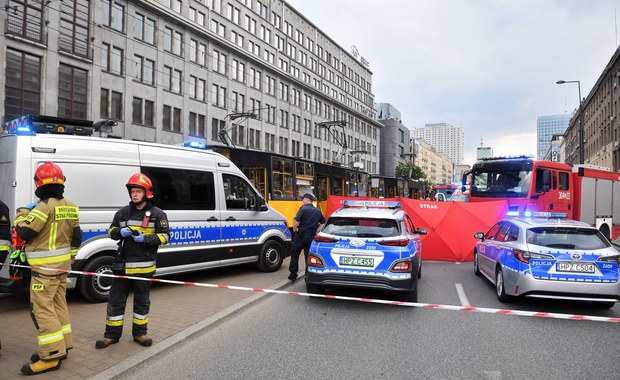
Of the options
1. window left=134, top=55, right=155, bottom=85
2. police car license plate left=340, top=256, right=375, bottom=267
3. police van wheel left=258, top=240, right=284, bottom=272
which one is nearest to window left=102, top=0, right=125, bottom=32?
window left=134, top=55, right=155, bottom=85

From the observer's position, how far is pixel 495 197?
14.0 m

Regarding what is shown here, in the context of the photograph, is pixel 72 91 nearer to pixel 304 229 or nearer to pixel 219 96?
pixel 219 96

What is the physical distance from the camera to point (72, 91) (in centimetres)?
2819

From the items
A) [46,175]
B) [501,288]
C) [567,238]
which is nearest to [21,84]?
[46,175]

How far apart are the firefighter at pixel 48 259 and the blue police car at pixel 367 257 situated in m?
3.49

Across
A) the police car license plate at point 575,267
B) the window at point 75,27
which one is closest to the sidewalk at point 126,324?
the police car license plate at point 575,267

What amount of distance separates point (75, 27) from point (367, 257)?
3002 cm

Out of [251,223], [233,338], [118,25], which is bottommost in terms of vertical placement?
[233,338]

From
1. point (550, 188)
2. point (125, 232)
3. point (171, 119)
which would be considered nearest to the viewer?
point (125, 232)

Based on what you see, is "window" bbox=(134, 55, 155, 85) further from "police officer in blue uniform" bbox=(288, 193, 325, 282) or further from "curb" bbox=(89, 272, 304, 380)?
"curb" bbox=(89, 272, 304, 380)

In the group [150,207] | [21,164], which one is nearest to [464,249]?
[150,207]

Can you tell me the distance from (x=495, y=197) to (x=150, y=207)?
12349mm

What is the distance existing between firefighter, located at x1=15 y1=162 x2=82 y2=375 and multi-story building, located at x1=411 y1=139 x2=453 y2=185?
130620 mm

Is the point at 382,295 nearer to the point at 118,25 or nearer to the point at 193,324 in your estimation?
the point at 193,324
